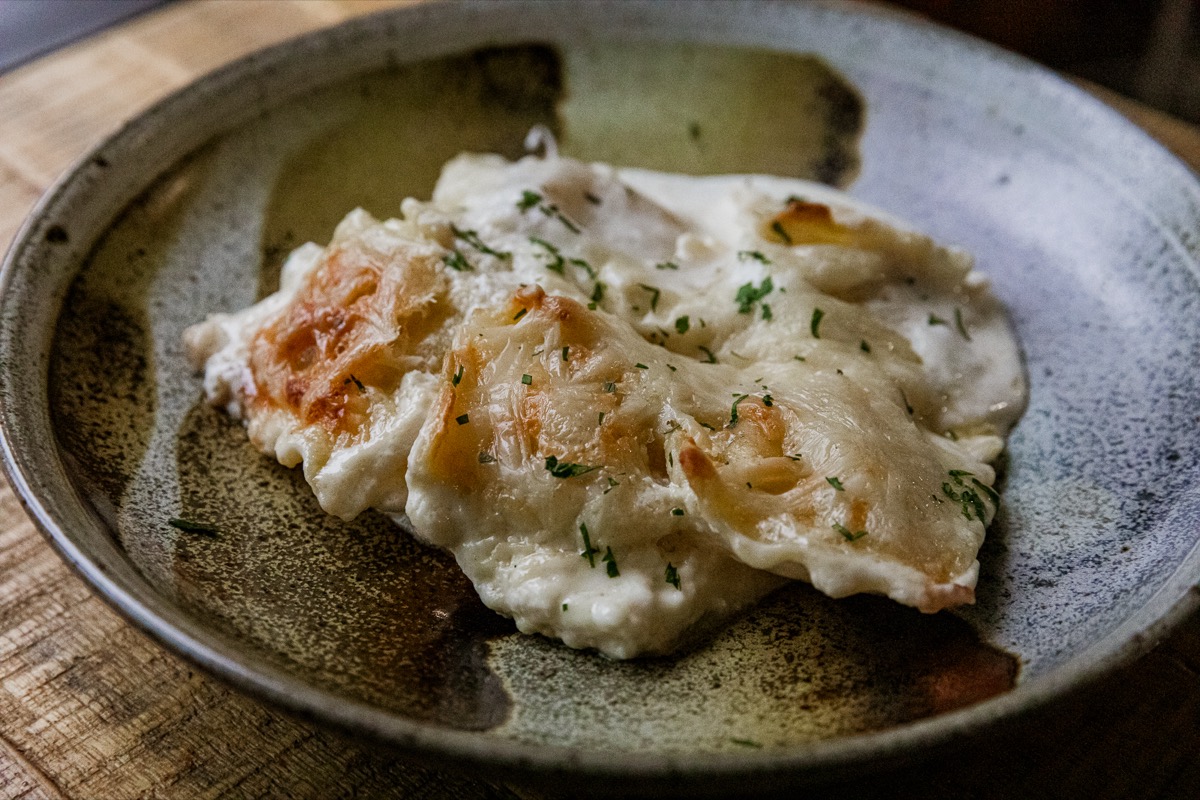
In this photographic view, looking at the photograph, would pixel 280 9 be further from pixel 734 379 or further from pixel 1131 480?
pixel 1131 480

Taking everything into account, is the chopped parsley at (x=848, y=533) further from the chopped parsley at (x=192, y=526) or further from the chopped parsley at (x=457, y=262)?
the chopped parsley at (x=192, y=526)

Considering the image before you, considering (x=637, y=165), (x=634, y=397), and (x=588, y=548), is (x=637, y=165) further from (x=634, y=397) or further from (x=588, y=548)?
(x=588, y=548)

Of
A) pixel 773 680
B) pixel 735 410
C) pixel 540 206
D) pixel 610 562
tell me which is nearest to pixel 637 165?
pixel 540 206

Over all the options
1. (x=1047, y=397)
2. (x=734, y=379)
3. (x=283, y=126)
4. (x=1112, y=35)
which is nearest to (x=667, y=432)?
(x=734, y=379)

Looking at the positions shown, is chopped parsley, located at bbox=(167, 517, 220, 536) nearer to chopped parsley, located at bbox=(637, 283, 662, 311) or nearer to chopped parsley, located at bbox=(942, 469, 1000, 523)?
chopped parsley, located at bbox=(637, 283, 662, 311)

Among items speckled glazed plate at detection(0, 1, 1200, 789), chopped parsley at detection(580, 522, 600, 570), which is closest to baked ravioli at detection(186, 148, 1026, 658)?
chopped parsley at detection(580, 522, 600, 570)

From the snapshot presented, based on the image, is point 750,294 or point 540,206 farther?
point 540,206
